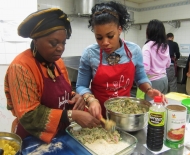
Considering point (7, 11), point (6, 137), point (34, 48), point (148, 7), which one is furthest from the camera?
point (148, 7)

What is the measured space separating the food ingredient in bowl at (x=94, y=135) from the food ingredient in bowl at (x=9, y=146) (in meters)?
0.31

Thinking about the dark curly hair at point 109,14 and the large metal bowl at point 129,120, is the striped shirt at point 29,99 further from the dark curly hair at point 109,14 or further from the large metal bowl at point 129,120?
the dark curly hair at point 109,14

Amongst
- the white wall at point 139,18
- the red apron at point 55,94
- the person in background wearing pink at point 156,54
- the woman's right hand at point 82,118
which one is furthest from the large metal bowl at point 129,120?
the white wall at point 139,18

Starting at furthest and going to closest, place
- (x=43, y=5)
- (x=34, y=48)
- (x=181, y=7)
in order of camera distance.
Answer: (x=181, y=7) < (x=43, y=5) < (x=34, y=48)

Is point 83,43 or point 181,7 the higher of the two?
point 181,7

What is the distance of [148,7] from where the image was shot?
550 centimetres

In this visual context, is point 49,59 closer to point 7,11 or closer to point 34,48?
point 34,48

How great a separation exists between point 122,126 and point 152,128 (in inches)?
7.3

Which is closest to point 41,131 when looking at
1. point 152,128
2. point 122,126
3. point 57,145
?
point 57,145

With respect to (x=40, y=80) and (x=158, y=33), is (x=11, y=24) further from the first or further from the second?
(x=158, y=33)

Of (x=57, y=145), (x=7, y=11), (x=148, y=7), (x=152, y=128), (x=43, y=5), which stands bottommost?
(x=57, y=145)

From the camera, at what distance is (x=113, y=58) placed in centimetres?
136

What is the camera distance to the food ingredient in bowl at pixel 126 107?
1066mm

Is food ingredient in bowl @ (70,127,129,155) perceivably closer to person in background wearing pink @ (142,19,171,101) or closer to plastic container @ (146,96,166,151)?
plastic container @ (146,96,166,151)
